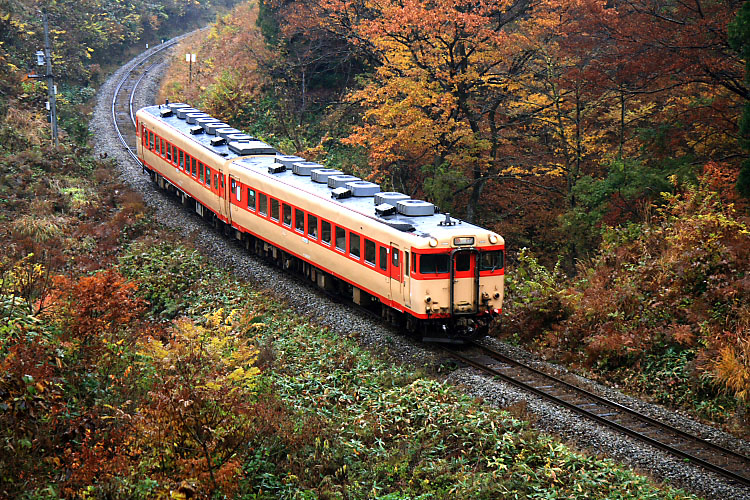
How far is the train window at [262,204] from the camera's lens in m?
20.5

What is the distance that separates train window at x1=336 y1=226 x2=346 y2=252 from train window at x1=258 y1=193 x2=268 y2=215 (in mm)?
4016

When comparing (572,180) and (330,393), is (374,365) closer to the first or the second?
(330,393)

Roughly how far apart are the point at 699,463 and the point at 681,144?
11.2 metres

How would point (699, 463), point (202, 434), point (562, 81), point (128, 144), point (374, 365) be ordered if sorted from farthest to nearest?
point (128, 144) → point (562, 81) → point (374, 365) → point (699, 463) → point (202, 434)

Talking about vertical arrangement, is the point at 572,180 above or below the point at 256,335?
above

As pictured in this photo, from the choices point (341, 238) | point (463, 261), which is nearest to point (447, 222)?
point (463, 261)

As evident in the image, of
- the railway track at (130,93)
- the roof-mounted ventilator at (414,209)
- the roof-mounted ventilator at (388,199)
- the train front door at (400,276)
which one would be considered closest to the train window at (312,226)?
the roof-mounted ventilator at (388,199)

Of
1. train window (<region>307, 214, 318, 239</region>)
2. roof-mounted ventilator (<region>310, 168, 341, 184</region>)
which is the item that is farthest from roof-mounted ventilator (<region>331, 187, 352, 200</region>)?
roof-mounted ventilator (<region>310, 168, 341, 184</region>)

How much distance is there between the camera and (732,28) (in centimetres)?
1530

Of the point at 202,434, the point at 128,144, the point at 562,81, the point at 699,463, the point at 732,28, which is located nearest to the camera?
the point at 202,434

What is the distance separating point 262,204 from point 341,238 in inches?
177

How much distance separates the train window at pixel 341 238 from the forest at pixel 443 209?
6.65 feet

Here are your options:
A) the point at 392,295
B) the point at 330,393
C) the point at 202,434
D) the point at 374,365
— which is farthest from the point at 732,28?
the point at 202,434

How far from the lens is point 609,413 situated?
12156 mm
